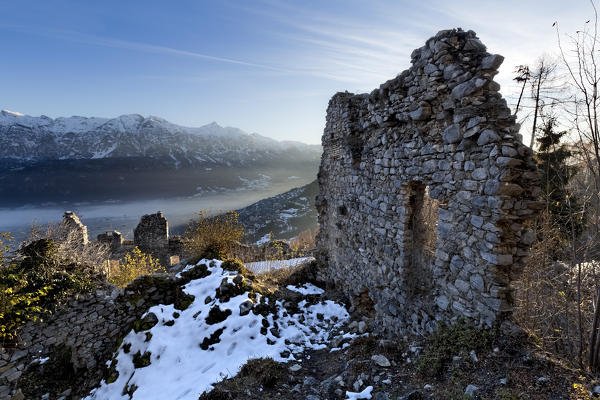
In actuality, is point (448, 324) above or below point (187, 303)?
above

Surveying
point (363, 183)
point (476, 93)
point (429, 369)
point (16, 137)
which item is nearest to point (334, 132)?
point (363, 183)

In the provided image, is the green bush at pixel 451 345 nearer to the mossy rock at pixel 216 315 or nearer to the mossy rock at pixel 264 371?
the mossy rock at pixel 264 371

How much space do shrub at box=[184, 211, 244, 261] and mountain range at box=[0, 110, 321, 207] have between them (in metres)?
114

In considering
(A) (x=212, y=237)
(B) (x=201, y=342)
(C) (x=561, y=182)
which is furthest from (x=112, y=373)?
(C) (x=561, y=182)

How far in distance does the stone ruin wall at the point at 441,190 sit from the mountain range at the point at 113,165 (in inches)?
4647

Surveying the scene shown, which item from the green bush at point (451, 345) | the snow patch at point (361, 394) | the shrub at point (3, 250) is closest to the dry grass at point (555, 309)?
the green bush at point (451, 345)

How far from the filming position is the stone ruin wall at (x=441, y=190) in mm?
3453

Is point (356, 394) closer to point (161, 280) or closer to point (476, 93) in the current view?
point (476, 93)

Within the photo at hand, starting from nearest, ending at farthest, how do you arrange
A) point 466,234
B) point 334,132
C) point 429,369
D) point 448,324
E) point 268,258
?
point 429,369 → point 466,234 → point 448,324 → point 334,132 → point 268,258

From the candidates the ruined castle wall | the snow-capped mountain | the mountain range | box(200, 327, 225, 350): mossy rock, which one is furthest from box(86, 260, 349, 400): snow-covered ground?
the snow-capped mountain

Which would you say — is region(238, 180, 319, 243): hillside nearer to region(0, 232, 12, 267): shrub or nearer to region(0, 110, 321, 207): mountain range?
region(0, 232, 12, 267): shrub

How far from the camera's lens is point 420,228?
5164 millimetres

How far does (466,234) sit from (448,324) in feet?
4.45

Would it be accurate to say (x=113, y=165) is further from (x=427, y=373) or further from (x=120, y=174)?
(x=427, y=373)
